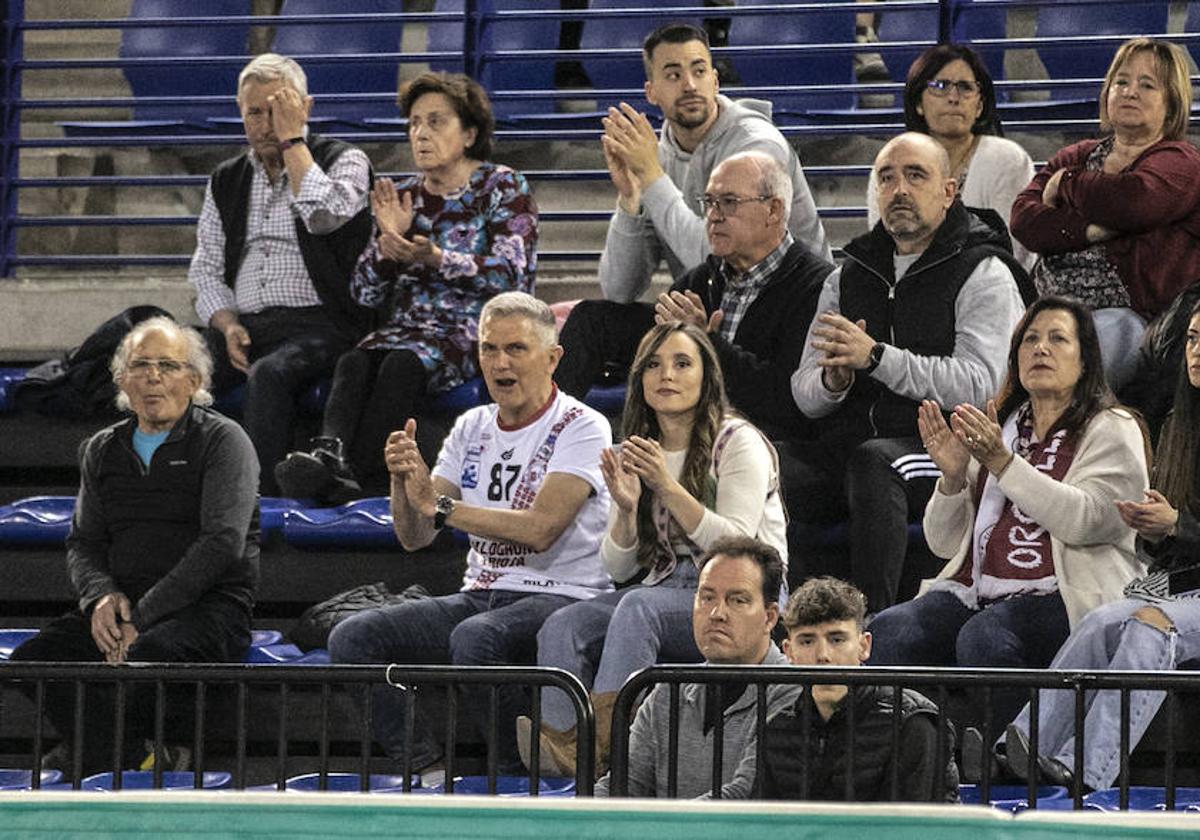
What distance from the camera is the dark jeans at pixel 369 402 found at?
7.10 meters

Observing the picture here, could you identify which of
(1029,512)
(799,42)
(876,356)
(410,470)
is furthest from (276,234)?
(1029,512)

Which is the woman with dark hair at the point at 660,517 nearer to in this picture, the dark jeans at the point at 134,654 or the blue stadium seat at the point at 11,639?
the dark jeans at the point at 134,654

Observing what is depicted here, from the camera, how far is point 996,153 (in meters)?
7.03

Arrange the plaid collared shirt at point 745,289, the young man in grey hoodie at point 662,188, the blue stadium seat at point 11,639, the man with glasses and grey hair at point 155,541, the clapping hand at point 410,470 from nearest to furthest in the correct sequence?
the clapping hand at point 410,470
the man with glasses and grey hair at point 155,541
the blue stadium seat at point 11,639
the plaid collared shirt at point 745,289
the young man in grey hoodie at point 662,188

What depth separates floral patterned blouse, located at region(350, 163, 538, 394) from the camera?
23.8ft

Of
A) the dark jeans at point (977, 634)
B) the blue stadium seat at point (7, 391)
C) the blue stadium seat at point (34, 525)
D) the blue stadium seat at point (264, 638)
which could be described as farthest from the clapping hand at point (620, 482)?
the blue stadium seat at point (7, 391)

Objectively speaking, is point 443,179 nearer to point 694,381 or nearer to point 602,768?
point 694,381

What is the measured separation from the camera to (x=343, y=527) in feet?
22.1

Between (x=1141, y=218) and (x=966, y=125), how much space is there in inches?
28.9

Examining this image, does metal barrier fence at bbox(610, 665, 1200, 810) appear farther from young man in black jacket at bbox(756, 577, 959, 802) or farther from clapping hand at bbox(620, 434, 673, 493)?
clapping hand at bbox(620, 434, 673, 493)

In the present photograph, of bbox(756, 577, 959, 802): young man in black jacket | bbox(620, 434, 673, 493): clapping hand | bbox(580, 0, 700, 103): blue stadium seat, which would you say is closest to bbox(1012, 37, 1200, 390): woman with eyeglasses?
bbox(620, 434, 673, 493): clapping hand

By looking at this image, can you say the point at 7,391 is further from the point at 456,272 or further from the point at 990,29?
the point at 990,29

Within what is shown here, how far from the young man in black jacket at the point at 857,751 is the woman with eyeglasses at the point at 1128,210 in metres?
2.08

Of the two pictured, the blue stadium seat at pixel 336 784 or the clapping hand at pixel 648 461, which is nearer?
the blue stadium seat at pixel 336 784
